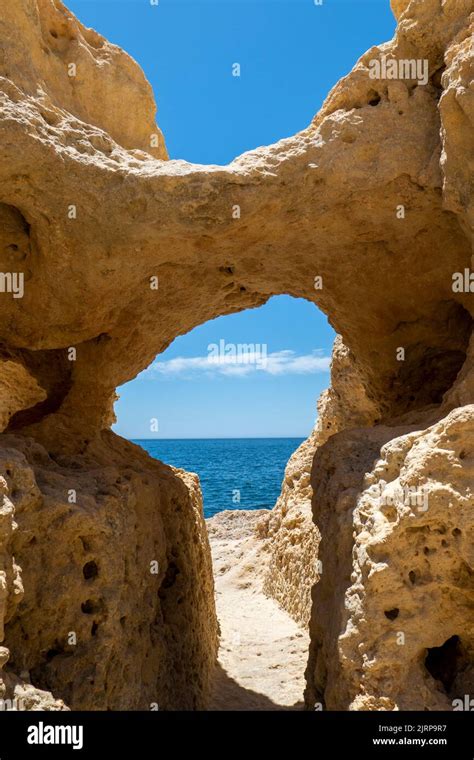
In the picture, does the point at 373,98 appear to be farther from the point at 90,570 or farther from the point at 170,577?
the point at 170,577

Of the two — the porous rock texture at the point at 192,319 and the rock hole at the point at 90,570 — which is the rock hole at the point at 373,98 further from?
the rock hole at the point at 90,570

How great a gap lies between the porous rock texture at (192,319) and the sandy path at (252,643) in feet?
2.00

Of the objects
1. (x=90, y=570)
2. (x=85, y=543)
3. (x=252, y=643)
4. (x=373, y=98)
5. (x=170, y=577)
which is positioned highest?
(x=373, y=98)

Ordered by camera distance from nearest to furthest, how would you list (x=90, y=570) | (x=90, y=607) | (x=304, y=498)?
(x=90, y=607) → (x=90, y=570) → (x=304, y=498)

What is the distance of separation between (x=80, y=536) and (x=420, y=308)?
4.59 m

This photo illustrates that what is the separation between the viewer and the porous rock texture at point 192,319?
4340 millimetres

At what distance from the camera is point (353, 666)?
14.1 ft

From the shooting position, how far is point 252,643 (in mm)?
9695

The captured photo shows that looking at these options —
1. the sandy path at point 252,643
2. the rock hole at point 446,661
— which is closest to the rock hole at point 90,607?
the rock hole at point 446,661

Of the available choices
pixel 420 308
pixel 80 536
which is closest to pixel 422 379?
pixel 420 308

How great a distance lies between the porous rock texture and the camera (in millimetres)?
4340

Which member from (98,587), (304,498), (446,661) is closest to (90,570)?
(98,587)

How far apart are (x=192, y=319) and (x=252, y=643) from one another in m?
5.54
